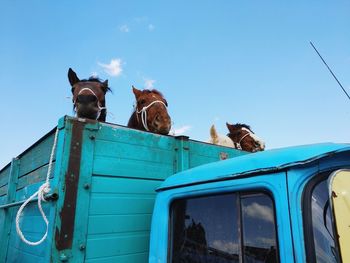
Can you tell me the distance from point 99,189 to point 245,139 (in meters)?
3.08

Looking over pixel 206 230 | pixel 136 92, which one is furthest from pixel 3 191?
pixel 206 230

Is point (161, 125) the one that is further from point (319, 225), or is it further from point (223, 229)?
point (319, 225)

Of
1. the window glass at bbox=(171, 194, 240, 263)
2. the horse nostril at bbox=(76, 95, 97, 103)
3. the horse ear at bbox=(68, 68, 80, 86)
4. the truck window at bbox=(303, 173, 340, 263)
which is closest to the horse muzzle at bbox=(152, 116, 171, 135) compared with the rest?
the horse nostril at bbox=(76, 95, 97, 103)

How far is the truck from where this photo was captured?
3.77 ft

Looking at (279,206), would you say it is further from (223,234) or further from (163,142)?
(163,142)

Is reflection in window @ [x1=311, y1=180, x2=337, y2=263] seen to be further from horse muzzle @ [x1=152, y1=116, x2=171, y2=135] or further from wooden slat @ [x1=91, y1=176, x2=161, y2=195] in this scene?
horse muzzle @ [x1=152, y1=116, x2=171, y2=135]

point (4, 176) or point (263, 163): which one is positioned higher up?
point (4, 176)

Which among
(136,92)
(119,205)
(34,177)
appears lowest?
(119,205)

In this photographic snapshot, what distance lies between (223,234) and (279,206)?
0.38 metres

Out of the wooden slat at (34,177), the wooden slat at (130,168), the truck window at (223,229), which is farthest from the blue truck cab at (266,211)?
the wooden slat at (34,177)

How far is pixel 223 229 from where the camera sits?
4.79 feet

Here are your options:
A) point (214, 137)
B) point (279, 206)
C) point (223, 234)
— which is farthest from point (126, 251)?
point (214, 137)

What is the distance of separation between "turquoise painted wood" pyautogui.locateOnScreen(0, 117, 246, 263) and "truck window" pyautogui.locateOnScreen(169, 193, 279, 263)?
40 cm

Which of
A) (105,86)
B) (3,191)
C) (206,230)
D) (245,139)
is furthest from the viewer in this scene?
(245,139)
